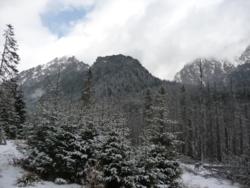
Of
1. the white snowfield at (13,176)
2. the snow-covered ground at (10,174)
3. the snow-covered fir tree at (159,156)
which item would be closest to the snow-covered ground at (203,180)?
the white snowfield at (13,176)

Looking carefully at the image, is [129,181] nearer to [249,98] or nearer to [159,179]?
[159,179]

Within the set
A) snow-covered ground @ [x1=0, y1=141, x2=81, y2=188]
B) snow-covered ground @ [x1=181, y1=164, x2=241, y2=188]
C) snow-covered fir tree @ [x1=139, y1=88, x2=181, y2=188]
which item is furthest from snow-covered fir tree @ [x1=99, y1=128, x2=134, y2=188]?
snow-covered ground @ [x1=181, y1=164, x2=241, y2=188]

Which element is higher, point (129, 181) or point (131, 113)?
point (131, 113)

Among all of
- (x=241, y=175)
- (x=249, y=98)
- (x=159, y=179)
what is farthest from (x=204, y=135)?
(x=249, y=98)

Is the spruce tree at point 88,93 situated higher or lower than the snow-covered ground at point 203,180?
higher

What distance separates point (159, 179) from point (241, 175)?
1878cm

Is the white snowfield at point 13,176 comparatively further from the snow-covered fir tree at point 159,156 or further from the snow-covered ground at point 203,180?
the snow-covered fir tree at point 159,156

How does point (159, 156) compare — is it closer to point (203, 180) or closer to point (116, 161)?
point (116, 161)

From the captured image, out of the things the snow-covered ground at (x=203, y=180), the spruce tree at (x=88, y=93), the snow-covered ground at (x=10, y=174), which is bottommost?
the snow-covered ground at (x=203, y=180)

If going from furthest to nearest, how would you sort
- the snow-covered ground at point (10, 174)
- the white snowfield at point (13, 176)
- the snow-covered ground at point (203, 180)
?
1. the snow-covered ground at point (203, 180)
2. the white snowfield at point (13, 176)
3. the snow-covered ground at point (10, 174)

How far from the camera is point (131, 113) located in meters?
104

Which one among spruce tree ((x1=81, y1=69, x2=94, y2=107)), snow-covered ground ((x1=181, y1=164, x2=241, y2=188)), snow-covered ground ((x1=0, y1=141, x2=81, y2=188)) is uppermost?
spruce tree ((x1=81, y1=69, x2=94, y2=107))

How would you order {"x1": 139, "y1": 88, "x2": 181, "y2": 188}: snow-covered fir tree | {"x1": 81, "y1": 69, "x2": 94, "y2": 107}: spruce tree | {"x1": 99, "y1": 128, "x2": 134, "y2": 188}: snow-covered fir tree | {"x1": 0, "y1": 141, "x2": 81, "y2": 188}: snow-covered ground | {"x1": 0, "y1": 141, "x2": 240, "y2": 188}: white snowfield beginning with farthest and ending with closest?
{"x1": 81, "y1": 69, "x2": 94, "y2": 107}: spruce tree
{"x1": 139, "y1": 88, "x2": 181, "y2": 188}: snow-covered fir tree
{"x1": 99, "y1": 128, "x2": 134, "y2": 188}: snow-covered fir tree
{"x1": 0, "y1": 141, "x2": 240, "y2": 188}: white snowfield
{"x1": 0, "y1": 141, "x2": 81, "y2": 188}: snow-covered ground

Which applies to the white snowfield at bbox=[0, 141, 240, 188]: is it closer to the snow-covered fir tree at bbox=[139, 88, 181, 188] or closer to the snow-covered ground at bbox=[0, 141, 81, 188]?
the snow-covered ground at bbox=[0, 141, 81, 188]
